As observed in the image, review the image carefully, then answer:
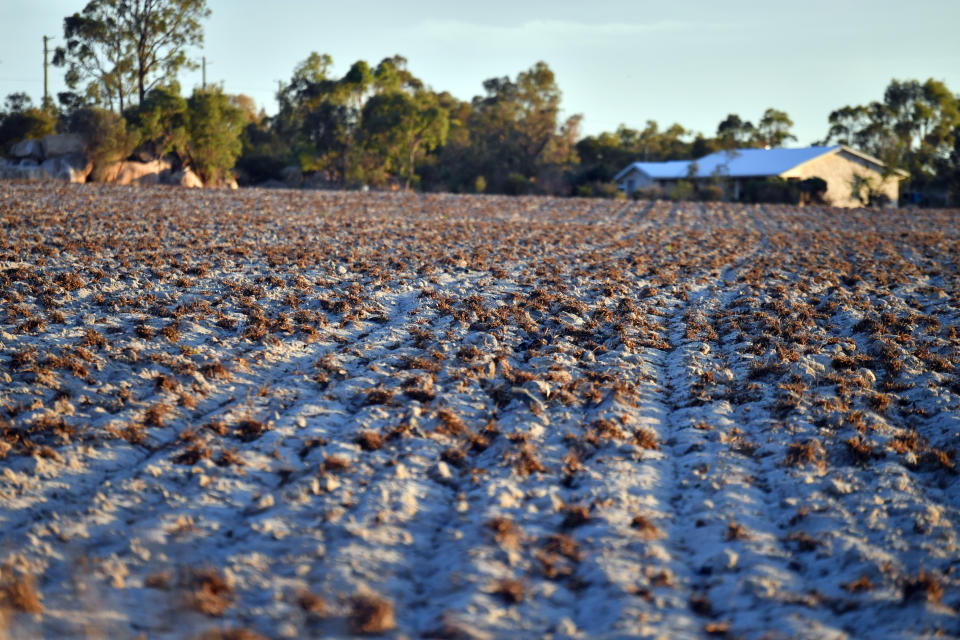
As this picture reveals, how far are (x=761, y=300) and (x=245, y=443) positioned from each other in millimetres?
7835

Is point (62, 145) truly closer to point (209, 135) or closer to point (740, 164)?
point (209, 135)

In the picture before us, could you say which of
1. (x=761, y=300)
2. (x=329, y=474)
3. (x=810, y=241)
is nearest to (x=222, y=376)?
(x=329, y=474)

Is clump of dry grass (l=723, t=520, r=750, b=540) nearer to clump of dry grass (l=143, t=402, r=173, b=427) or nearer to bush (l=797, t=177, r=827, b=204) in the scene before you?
clump of dry grass (l=143, t=402, r=173, b=427)

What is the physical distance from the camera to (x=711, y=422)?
6.14 m

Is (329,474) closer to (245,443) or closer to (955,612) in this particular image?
(245,443)

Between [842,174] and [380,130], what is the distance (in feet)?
108

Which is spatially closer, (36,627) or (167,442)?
(36,627)

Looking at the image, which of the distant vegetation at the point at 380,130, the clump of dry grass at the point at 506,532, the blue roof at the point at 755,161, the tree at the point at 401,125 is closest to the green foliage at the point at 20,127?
the distant vegetation at the point at 380,130

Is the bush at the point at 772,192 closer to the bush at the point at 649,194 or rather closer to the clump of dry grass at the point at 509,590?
the bush at the point at 649,194

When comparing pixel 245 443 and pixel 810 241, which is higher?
pixel 810 241

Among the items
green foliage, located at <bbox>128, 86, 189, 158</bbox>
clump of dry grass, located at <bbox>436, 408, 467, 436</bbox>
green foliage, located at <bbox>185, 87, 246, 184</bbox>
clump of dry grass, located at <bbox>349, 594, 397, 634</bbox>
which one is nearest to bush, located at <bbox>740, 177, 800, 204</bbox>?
green foliage, located at <bbox>185, 87, 246, 184</bbox>

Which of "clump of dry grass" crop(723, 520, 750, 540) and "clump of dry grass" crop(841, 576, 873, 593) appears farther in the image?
"clump of dry grass" crop(723, 520, 750, 540)

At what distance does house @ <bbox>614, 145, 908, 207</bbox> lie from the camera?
5034 cm

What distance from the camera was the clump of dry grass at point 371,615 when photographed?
3459 mm
